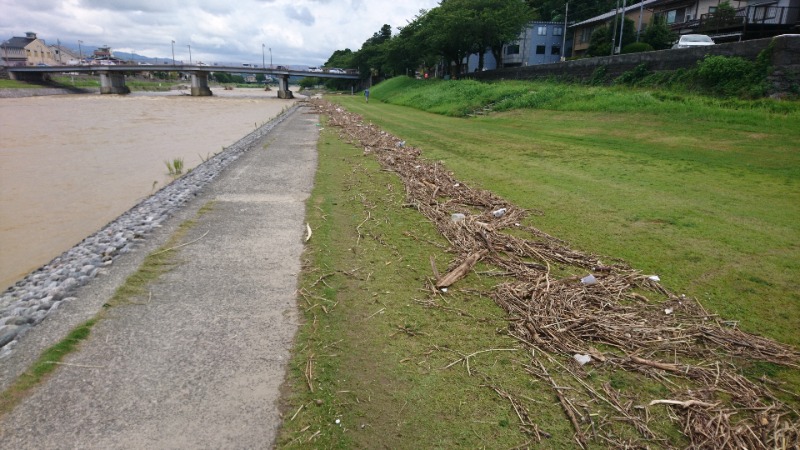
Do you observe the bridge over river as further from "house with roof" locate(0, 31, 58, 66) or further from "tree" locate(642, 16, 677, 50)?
"tree" locate(642, 16, 677, 50)

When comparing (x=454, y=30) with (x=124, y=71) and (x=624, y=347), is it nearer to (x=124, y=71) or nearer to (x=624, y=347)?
(x=624, y=347)

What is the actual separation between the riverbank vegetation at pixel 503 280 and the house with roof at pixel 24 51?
150 meters

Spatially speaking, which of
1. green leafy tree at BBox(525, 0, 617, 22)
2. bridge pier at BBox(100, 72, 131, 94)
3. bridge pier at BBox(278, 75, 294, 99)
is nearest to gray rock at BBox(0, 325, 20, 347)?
green leafy tree at BBox(525, 0, 617, 22)

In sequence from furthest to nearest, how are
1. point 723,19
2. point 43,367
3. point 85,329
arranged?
point 723,19 → point 85,329 → point 43,367

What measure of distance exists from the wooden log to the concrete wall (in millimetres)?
16900

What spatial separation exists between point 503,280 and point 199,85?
323ft

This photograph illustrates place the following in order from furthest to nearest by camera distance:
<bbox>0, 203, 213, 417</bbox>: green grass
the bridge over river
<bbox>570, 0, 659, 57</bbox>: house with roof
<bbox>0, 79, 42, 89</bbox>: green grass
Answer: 1. the bridge over river
2. <bbox>0, 79, 42, 89</bbox>: green grass
3. <bbox>570, 0, 659, 57</bbox>: house with roof
4. <bbox>0, 203, 213, 417</bbox>: green grass

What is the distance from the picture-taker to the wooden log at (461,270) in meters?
5.34

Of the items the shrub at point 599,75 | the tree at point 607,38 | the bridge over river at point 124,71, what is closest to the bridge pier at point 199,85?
the bridge over river at point 124,71

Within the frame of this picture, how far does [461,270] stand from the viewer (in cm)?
563

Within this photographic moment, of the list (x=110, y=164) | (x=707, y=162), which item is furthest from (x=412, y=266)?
(x=110, y=164)

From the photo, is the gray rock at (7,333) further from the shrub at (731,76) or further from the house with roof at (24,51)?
the house with roof at (24,51)

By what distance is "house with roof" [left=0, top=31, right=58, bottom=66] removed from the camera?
392 ft

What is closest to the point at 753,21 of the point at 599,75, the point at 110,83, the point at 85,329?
the point at 599,75
